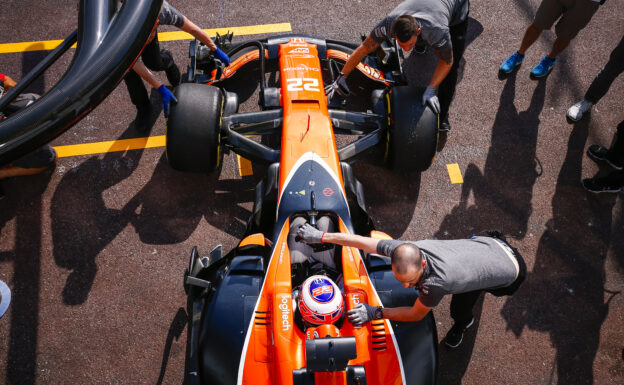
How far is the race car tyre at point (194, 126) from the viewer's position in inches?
151

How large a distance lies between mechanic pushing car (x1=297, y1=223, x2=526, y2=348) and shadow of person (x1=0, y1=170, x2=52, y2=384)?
2.64m

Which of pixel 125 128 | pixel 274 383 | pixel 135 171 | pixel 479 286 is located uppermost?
pixel 125 128

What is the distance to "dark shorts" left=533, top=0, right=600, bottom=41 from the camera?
4473 millimetres

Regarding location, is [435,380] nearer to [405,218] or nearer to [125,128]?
[405,218]

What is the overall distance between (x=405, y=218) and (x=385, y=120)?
1.05 metres

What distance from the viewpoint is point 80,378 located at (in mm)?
3652

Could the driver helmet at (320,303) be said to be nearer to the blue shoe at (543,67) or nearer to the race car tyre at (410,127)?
the race car tyre at (410,127)

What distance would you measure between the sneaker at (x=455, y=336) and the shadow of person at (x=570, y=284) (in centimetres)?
56

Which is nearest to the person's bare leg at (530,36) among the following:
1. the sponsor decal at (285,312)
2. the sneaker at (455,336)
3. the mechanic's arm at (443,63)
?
the mechanic's arm at (443,63)

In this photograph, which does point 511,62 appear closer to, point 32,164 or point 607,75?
point 607,75

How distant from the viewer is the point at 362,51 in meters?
4.02

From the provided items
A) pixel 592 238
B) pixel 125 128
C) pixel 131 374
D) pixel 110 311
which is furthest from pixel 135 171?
pixel 592 238

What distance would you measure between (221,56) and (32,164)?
2196mm

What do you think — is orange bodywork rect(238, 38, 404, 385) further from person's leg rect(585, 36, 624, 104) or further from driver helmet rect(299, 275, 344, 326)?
person's leg rect(585, 36, 624, 104)
